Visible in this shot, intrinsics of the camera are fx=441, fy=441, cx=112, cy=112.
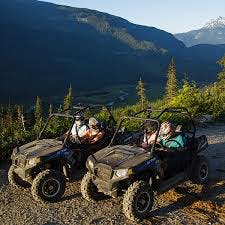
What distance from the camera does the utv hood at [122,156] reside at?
10.2 metres

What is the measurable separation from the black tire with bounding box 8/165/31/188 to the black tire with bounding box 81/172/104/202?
210 centimetres

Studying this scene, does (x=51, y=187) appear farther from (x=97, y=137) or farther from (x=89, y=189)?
(x=97, y=137)

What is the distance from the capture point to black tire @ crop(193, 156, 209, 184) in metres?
11.9

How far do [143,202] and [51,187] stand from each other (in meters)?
2.50

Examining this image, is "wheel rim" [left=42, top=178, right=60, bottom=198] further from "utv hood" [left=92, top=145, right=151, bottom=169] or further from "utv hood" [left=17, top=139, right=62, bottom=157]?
"utv hood" [left=92, top=145, right=151, bottom=169]

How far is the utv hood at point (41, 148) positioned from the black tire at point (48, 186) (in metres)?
0.68

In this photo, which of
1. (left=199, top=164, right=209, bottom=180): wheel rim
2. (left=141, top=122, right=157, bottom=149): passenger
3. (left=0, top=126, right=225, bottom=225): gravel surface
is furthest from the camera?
(left=199, top=164, right=209, bottom=180): wheel rim

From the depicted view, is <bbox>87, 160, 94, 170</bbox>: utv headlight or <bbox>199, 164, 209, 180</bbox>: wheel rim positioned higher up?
<bbox>87, 160, 94, 170</bbox>: utv headlight

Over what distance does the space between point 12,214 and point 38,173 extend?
1.39 meters

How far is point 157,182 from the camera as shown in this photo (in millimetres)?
10617

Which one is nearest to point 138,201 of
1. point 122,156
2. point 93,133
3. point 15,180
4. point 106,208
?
point 106,208

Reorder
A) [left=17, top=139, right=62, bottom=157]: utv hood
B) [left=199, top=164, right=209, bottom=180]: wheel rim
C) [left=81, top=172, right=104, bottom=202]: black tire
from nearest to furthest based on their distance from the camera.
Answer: [left=81, top=172, right=104, bottom=202]: black tire
[left=17, top=139, right=62, bottom=157]: utv hood
[left=199, top=164, right=209, bottom=180]: wheel rim

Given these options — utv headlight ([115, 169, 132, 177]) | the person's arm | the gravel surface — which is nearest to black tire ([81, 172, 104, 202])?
the gravel surface

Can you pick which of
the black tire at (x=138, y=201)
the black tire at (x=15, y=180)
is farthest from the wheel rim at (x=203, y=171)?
the black tire at (x=15, y=180)
